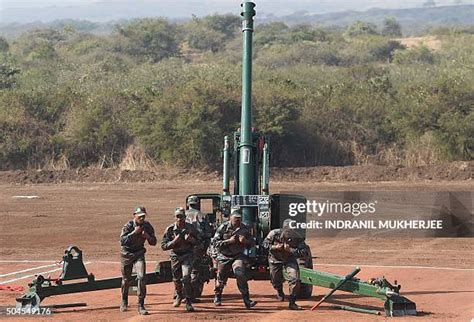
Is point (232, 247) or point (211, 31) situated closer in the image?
point (232, 247)

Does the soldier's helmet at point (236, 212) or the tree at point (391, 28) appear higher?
the tree at point (391, 28)

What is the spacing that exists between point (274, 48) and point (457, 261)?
2939 inches

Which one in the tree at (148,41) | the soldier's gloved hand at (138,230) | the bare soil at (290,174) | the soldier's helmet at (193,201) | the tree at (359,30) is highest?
the tree at (359,30)

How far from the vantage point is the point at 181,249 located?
1764 cm

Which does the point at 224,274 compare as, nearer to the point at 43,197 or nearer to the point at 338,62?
the point at 43,197

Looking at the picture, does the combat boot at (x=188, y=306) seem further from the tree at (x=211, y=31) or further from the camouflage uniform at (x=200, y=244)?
the tree at (x=211, y=31)

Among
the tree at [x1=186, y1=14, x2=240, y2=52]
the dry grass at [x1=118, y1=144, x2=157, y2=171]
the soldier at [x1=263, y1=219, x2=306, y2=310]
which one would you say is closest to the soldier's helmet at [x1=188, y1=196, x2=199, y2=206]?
the soldier at [x1=263, y1=219, x2=306, y2=310]

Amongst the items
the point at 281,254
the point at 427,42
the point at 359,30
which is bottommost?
the point at 281,254

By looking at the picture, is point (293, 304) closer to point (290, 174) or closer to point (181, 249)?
point (181, 249)

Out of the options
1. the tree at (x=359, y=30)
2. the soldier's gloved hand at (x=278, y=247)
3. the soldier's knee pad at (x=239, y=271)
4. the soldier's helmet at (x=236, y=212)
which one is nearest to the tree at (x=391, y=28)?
the tree at (x=359, y=30)

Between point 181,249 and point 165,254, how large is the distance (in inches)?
322

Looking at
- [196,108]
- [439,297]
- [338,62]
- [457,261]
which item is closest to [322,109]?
[196,108]

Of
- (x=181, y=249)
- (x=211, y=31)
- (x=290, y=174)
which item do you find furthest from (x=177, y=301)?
(x=211, y=31)

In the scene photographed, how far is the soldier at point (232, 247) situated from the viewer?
57.9 feet
